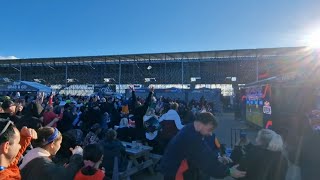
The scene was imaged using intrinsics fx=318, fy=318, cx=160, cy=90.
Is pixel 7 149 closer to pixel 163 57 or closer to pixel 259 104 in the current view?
pixel 259 104

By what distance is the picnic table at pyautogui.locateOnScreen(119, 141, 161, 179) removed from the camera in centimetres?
697

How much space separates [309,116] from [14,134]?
23.0 ft

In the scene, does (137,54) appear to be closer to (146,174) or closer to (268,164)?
(146,174)

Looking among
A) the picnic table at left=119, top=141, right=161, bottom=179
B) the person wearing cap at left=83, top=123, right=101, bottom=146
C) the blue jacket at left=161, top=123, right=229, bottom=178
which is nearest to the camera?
the blue jacket at left=161, top=123, right=229, bottom=178

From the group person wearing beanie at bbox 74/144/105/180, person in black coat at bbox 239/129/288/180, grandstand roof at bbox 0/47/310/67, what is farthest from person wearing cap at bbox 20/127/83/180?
grandstand roof at bbox 0/47/310/67

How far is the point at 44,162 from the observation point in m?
2.91

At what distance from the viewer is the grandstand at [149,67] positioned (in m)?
46.0

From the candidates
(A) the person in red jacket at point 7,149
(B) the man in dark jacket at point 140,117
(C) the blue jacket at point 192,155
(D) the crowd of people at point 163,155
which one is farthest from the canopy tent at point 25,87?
(A) the person in red jacket at point 7,149

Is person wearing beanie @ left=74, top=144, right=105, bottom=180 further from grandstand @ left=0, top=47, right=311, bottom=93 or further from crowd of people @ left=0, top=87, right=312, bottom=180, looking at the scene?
grandstand @ left=0, top=47, right=311, bottom=93

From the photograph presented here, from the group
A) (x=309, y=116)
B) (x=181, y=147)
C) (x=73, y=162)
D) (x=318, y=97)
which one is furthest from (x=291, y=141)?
(x=73, y=162)

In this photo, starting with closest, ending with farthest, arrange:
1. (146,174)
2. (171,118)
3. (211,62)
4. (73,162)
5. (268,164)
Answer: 1. (73,162)
2. (268,164)
3. (171,118)
4. (146,174)
5. (211,62)

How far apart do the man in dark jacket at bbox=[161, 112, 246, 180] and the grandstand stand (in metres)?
41.1

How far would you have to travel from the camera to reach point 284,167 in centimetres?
378

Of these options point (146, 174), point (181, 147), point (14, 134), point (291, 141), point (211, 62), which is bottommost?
point (146, 174)
